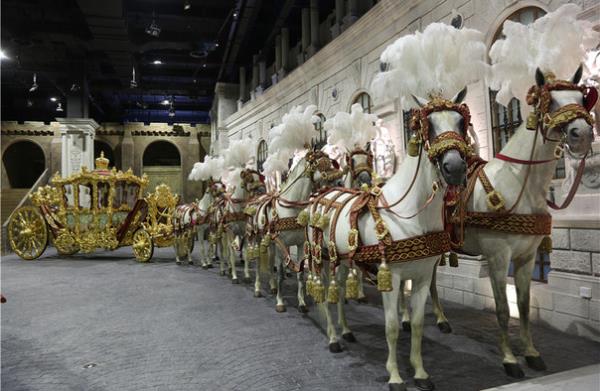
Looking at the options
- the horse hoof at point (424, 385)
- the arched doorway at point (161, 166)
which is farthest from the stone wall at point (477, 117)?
the arched doorway at point (161, 166)

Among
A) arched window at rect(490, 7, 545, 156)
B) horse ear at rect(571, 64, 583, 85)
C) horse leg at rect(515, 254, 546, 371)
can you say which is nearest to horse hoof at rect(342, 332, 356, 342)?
horse leg at rect(515, 254, 546, 371)

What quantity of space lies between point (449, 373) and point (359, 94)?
7.50 m

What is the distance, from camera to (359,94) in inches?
381

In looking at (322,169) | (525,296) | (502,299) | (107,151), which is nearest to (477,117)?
(322,169)

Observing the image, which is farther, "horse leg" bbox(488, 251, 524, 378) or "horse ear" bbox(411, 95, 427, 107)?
"horse leg" bbox(488, 251, 524, 378)

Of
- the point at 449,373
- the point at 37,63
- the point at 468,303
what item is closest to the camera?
the point at 449,373

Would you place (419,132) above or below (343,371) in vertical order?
above

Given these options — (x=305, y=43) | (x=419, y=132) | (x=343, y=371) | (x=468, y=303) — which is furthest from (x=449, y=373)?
(x=305, y=43)

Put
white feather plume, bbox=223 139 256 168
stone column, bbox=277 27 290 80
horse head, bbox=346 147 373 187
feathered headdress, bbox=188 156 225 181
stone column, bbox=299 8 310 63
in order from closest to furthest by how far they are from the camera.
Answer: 1. horse head, bbox=346 147 373 187
2. white feather plume, bbox=223 139 256 168
3. feathered headdress, bbox=188 156 225 181
4. stone column, bbox=299 8 310 63
5. stone column, bbox=277 27 290 80

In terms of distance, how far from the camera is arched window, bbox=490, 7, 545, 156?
5504 mm

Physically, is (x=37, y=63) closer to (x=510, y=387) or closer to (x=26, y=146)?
(x=26, y=146)

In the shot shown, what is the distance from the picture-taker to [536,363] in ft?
11.1

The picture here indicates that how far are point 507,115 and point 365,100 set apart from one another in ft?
13.6

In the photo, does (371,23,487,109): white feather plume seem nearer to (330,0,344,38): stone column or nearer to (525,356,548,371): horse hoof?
(525,356,548,371): horse hoof
